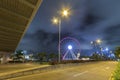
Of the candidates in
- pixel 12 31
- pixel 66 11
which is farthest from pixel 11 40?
pixel 66 11

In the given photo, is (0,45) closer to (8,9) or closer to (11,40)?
(11,40)

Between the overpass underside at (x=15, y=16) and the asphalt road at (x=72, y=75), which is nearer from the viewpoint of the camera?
the asphalt road at (x=72, y=75)

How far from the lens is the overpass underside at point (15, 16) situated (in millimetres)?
28234

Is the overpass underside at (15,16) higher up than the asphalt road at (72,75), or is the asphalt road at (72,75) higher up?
the overpass underside at (15,16)

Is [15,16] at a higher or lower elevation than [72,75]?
higher

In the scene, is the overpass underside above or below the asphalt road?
above

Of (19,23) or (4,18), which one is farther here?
(19,23)

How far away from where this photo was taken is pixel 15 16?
3281 centimetres

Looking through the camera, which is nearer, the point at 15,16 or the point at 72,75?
the point at 72,75

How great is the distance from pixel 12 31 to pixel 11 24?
451 centimetres

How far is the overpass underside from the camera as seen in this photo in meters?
28.2

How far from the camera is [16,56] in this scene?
3494 inches

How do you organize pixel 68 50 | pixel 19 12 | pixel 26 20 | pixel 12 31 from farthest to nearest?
pixel 68 50
pixel 12 31
pixel 26 20
pixel 19 12

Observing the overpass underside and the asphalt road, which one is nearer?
the asphalt road
